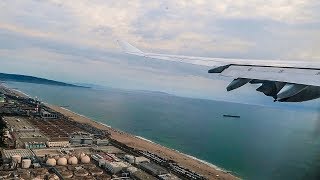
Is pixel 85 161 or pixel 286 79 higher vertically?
pixel 286 79

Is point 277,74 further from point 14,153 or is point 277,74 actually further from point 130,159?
point 14,153

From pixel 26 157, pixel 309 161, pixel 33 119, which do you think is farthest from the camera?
pixel 33 119

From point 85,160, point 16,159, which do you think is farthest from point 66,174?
point 16,159

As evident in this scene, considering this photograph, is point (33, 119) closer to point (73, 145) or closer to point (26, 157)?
point (73, 145)

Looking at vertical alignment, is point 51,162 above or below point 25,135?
below

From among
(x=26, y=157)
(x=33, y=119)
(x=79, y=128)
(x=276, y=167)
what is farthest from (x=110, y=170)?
(x=33, y=119)

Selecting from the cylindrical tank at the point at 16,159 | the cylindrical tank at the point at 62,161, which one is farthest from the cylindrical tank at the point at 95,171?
the cylindrical tank at the point at 16,159

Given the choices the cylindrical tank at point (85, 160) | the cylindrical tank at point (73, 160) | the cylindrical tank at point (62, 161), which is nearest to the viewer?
the cylindrical tank at point (62, 161)

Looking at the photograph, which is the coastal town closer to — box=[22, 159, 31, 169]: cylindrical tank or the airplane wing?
box=[22, 159, 31, 169]: cylindrical tank

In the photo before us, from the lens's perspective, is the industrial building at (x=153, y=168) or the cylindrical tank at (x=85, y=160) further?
the cylindrical tank at (x=85, y=160)

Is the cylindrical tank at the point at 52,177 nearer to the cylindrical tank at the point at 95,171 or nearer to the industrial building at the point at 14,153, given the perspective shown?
the cylindrical tank at the point at 95,171

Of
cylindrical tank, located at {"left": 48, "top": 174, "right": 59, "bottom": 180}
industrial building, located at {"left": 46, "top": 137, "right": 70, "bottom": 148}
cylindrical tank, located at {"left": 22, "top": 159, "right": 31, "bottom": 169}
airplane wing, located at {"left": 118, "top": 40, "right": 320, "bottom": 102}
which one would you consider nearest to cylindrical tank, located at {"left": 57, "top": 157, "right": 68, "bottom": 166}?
cylindrical tank, located at {"left": 22, "top": 159, "right": 31, "bottom": 169}
